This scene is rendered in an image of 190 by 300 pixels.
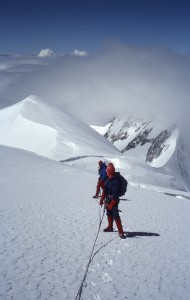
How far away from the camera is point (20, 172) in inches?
811

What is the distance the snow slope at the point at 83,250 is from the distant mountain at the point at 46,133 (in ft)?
101

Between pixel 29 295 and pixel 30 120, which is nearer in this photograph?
pixel 29 295

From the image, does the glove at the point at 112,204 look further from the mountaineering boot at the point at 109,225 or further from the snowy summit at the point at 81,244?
the snowy summit at the point at 81,244

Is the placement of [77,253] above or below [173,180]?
above

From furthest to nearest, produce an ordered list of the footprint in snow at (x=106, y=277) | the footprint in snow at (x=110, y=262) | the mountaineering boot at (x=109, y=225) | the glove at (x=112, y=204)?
the mountaineering boot at (x=109, y=225) < the glove at (x=112, y=204) < the footprint in snow at (x=110, y=262) < the footprint in snow at (x=106, y=277)

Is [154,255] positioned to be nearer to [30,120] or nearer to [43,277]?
[43,277]

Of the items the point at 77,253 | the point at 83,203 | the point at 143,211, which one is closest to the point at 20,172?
the point at 83,203

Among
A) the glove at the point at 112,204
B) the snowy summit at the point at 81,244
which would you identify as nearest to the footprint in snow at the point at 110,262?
the snowy summit at the point at 81,244

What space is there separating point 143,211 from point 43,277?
340 inches

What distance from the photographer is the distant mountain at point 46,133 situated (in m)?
47.9

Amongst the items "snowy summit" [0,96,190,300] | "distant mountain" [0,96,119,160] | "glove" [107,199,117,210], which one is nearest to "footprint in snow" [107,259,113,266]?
"snowy summit" [0,96,190,300]

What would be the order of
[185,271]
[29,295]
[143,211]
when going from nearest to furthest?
[29,295], [185,271], [143,211]

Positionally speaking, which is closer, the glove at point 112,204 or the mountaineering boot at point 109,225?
the glove at point 112,204

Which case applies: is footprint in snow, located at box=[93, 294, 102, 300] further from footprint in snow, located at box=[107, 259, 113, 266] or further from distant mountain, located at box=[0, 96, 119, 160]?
distant mountain, located at box=[0, 96, 119, 160]
